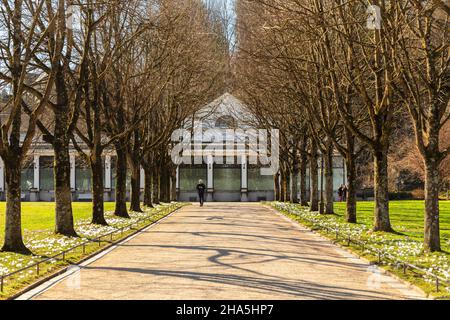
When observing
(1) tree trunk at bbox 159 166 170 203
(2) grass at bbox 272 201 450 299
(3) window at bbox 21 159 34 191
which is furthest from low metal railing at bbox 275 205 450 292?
(3) window at bbox 21 159 34 191

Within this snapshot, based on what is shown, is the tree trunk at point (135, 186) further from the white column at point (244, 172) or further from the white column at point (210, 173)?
the white column at point (244, 172)

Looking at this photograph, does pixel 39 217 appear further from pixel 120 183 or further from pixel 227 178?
pixel 227 178

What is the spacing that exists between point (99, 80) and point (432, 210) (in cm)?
1284

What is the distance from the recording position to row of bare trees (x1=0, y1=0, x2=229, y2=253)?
16.0m

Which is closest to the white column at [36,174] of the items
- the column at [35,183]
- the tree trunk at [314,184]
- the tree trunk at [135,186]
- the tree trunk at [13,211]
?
the column at [35,183]

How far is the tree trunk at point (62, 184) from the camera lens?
19688 millimetres

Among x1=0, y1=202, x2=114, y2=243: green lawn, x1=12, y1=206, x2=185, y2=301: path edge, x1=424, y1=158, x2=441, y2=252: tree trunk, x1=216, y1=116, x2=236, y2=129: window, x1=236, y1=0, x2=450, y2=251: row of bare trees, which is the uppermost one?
x1=216, y1=116, x2=236, y2=129: window

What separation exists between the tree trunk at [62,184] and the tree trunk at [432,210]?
9929 millimetres

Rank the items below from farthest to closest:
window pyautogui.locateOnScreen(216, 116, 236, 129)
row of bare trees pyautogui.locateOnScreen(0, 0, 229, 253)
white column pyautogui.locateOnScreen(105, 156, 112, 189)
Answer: white column pyautogui.locateOnScreen(105, 156, 112, 189)
window pyautogui.locateOnScreen(216, 116, 236, 129)
row of bare trees pyautogui.locateOnScreen(0, 0, 229, 253)

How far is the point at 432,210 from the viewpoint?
51.2ft

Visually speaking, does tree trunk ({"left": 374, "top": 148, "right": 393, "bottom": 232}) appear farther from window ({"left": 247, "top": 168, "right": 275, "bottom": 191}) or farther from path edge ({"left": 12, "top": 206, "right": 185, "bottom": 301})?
window ({"left": 247, "top": 168, "right": 275, "bottom": 191})

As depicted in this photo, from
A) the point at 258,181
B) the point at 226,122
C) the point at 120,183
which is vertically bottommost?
the point at 258,181

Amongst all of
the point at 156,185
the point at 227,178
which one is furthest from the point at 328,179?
the point at 227,178

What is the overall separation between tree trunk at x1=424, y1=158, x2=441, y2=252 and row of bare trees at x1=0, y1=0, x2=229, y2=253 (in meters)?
7.74
